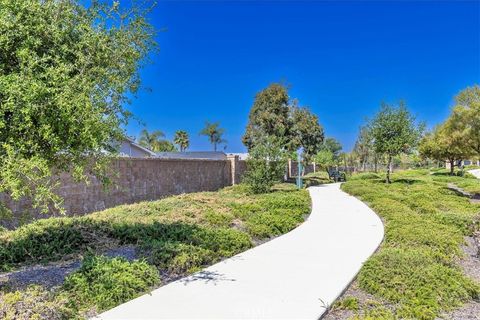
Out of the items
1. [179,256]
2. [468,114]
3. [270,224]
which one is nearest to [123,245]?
[179,256]

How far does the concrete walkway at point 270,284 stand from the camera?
4465 mm

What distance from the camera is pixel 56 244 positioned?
7.02 metres

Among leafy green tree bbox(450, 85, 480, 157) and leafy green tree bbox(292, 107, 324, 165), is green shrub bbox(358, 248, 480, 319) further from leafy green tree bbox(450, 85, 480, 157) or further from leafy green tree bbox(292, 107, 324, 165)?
leafy green tree bbox(292, 107, 324, 165)

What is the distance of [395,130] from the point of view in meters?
25.0

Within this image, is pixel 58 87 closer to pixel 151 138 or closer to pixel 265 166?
pixel 265 166

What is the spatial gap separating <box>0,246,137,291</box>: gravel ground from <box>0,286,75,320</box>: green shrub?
0.75 metres

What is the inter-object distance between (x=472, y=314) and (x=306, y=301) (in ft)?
6.45

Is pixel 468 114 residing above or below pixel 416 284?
above

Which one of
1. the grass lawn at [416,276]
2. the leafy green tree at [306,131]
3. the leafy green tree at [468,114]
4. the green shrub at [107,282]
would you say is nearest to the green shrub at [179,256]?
the green shrub at [107,282]

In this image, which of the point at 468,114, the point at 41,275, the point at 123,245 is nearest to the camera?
the point at 41,275

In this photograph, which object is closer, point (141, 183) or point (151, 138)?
point (141, 183)

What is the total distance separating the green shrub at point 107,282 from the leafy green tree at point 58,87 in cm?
102

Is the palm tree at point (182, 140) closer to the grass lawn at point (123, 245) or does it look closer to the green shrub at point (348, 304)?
the grass lawn at point (123, 245)

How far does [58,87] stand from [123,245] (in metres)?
3.81
